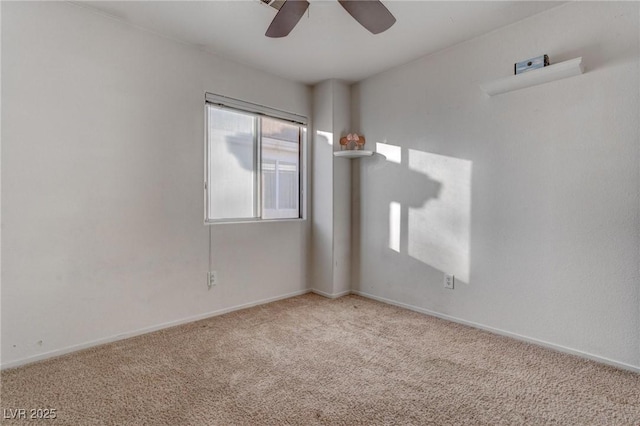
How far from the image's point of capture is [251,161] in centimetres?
321

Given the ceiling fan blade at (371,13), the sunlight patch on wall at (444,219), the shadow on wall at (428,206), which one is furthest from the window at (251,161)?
the ceiling fan blade at (371,13)

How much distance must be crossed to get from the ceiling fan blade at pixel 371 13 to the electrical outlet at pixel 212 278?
7.42 ft

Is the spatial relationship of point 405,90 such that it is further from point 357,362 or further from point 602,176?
point 357,362

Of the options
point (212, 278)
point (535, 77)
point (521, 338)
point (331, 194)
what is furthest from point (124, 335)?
point (535, 77)

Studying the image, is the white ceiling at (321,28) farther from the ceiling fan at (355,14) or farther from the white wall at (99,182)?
the ceiling fan at (355,14)

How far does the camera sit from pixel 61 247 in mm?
2131

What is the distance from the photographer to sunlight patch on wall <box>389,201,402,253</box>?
3164mm

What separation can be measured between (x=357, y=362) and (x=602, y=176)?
6.35 feet

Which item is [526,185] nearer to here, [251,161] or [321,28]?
[321,28]

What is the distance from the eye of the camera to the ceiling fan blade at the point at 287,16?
5.68 ft

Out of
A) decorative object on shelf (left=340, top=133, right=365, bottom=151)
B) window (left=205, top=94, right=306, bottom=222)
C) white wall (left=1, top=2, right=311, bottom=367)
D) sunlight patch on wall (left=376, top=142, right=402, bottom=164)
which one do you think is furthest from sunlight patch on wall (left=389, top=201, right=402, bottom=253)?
white wall (left=1, top=2, right=311, bottom=367)

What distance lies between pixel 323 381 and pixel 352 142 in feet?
7.81

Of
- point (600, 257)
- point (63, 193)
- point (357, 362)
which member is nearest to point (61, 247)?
point (63, 193)

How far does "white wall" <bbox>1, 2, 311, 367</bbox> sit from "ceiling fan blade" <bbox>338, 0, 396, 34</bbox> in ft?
5.21
